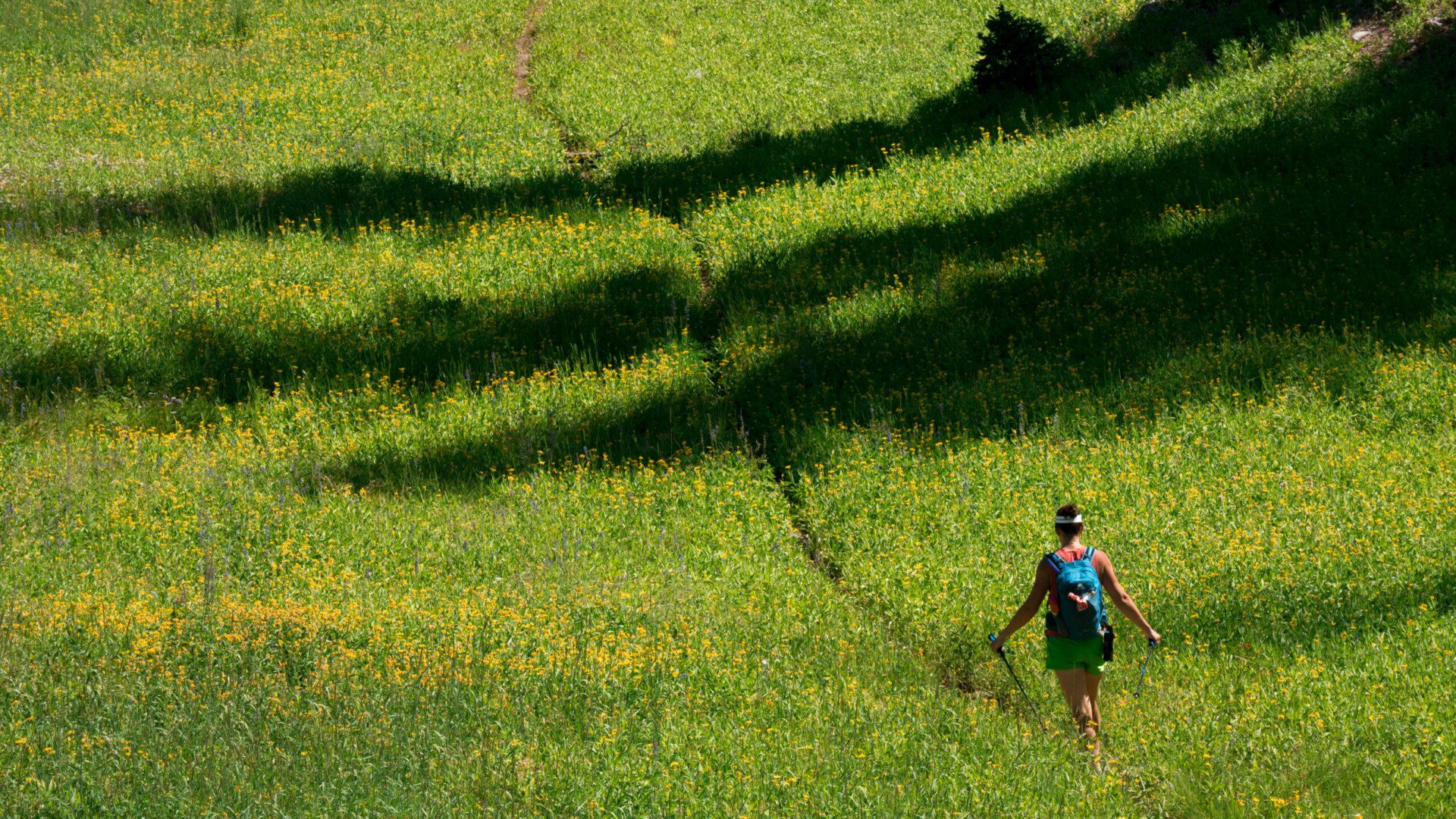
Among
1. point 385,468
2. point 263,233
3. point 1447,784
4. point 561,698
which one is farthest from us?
point 263,233

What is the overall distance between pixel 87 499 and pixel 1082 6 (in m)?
23.1

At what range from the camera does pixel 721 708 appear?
22.9ft

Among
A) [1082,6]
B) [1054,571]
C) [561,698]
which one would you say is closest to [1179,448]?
[1054,571]

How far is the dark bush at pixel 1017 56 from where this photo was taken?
862 inches

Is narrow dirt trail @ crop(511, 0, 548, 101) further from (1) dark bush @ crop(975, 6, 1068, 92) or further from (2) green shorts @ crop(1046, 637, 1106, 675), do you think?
(2) green shorts @ crop(1046, 637, 1106, 675)

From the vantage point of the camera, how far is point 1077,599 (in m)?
6.96

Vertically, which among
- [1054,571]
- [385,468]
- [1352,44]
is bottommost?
[385,468]

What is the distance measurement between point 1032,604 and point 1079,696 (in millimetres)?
611

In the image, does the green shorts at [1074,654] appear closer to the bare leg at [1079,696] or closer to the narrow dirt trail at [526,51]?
the bare leg at [1079,696]

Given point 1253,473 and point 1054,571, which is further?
point 1253,473

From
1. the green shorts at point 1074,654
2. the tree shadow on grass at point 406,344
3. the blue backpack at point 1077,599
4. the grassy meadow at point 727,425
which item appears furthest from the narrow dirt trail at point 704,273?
the tree shadow on grass at point 406,344

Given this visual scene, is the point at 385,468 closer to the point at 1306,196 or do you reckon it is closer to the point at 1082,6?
the point at 1306,196

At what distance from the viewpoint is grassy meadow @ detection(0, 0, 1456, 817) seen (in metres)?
6.47

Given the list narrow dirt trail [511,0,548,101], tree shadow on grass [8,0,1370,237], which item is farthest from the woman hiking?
narrow dirt trail [511,0,548,101]
